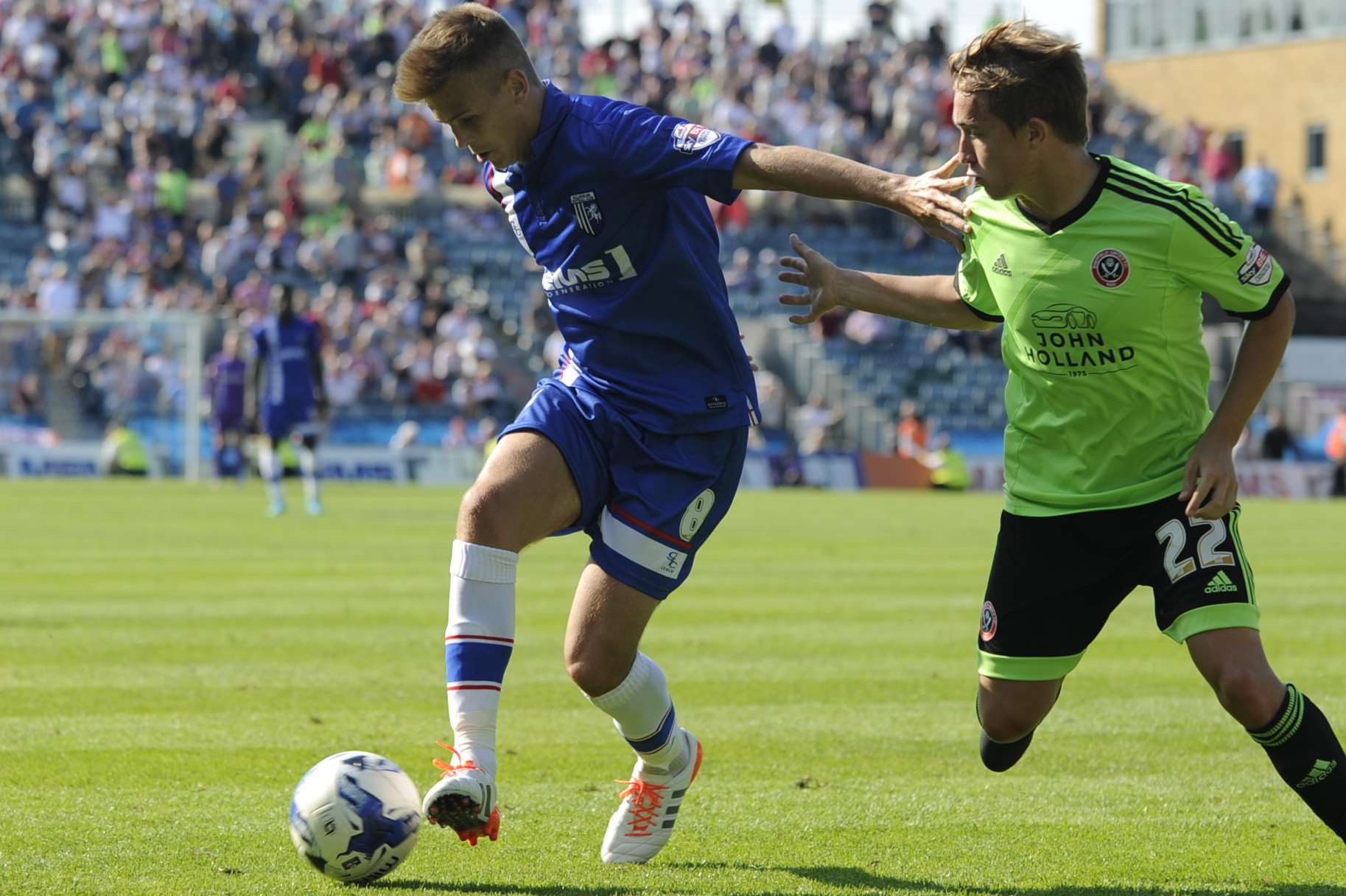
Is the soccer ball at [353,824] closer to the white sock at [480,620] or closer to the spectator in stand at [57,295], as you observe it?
the white sock at [480,620]

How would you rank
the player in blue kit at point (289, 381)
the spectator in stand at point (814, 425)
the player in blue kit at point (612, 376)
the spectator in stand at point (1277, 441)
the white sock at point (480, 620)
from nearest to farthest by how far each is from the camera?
1. the white sock at point (480, 620)
2. the player in blue kit at point (612, 376)
3. the player in blue kit at point (289, 381)
4. the spectator in stand at point (814, 425)
5. the spectator in stand at point (1277, 441)

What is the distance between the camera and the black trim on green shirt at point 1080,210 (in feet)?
17.1

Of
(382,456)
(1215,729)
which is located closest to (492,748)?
(1215,729)

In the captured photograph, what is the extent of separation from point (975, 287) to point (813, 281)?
1.66ft

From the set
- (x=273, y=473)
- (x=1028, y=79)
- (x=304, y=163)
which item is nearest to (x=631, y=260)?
(x=1028, y=79)

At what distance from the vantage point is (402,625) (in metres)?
11.5

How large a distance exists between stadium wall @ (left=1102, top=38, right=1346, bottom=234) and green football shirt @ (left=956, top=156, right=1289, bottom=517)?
143 feet

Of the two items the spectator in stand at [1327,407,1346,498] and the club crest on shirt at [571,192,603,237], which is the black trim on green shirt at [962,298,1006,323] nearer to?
the club crest on shirt at [571,192,603,237]

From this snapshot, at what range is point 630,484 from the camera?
5527 millimetres

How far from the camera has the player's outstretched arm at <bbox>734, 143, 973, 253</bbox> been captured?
16.6 feet

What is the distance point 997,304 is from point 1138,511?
737 mm

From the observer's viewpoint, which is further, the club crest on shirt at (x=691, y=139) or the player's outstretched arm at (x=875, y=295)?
the player's outstretched arm at (x=875, y=295)

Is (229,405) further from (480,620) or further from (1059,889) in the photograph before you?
(1059,889)

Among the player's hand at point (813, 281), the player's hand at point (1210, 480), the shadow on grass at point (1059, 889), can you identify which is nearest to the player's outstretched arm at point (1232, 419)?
the player's hand at point (1210, 480)
